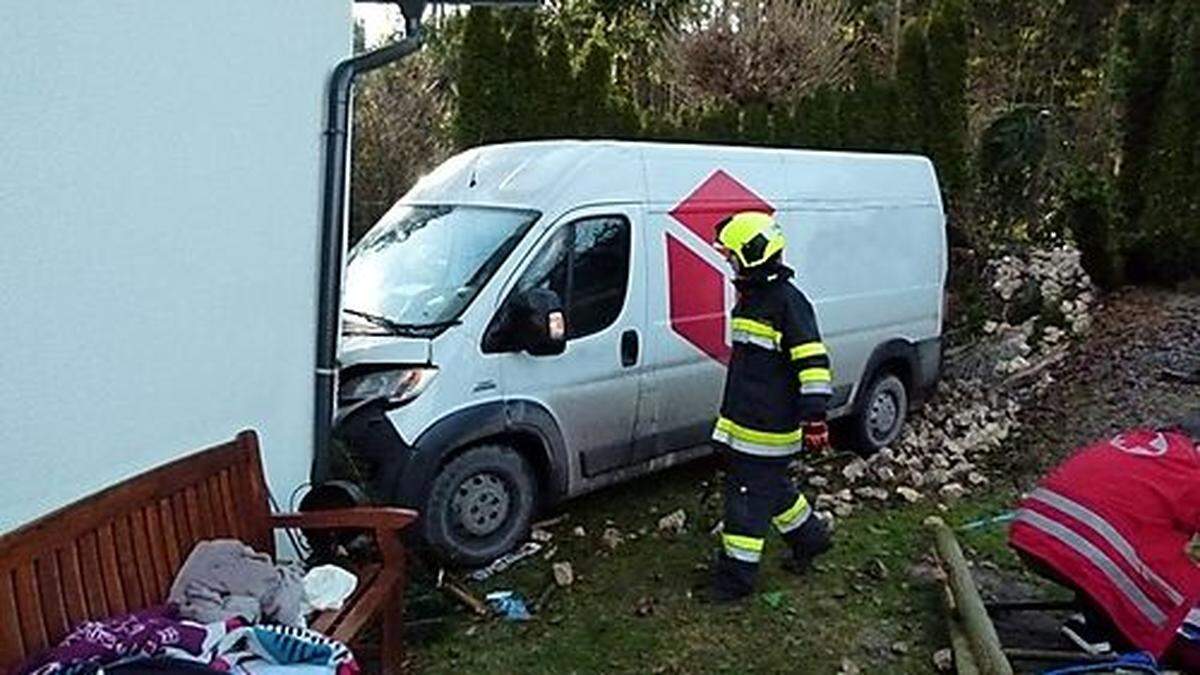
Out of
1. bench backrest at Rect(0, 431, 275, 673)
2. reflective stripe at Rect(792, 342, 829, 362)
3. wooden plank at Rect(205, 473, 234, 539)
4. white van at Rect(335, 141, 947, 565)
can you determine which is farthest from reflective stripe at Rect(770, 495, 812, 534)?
wooden plank at Rect(205, 473, 234, 539)

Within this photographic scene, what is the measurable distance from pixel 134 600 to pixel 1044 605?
3965 mm

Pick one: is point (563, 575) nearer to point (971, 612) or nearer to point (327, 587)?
point (327, 587)

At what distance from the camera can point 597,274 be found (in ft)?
21.6

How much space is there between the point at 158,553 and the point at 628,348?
3.32m

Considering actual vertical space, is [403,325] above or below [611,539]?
above

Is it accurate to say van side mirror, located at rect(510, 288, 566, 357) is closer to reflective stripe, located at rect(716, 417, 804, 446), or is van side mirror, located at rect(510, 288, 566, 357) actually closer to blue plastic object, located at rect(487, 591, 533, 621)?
reflective stripe, located at rect(716, 417, 804, 446)

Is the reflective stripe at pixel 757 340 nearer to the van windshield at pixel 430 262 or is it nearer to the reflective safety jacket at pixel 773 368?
the reflective safety jacket at pixel 773 368

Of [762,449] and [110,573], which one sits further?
[762,449]

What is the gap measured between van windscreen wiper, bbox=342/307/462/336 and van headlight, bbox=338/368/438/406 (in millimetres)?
236

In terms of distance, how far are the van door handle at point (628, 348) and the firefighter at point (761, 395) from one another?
0.97m

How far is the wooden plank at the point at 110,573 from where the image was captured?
3.49 m

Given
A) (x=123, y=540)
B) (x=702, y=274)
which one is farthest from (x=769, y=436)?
(x=123, y=540)

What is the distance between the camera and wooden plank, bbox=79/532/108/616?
3387mm

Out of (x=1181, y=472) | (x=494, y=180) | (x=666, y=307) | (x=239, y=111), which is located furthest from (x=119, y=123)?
(x=1181, y=472)
